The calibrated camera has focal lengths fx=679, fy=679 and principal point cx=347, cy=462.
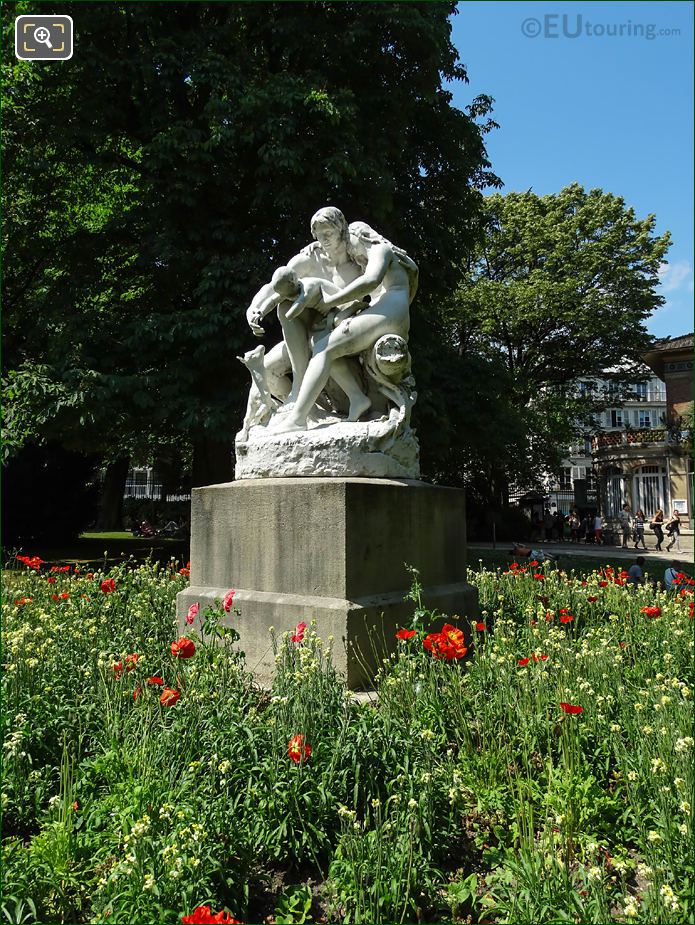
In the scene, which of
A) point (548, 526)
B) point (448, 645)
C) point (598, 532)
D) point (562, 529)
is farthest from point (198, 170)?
point (548, 526)

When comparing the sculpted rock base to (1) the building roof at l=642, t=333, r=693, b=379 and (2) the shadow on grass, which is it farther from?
(1) the building roof at l=642, t=333, r=693, b=379

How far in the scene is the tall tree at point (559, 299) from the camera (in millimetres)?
28844

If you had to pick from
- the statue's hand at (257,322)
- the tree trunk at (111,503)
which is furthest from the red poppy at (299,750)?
the tree trunk at (111,503)

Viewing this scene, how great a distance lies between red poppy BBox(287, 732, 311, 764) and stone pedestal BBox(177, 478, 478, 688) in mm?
1602

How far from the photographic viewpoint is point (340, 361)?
18.0 feet

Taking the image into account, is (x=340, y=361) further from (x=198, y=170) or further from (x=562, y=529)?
(x=562, y=529)

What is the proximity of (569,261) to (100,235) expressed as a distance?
22.6 metres

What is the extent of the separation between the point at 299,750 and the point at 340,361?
11.4ft

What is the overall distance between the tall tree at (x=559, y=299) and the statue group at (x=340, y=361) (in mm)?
22861

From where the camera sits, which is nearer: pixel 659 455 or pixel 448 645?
pixel 448 645

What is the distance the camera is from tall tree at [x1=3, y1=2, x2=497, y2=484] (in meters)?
10.7

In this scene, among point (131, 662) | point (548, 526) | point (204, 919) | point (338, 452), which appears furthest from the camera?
point (548, 526)

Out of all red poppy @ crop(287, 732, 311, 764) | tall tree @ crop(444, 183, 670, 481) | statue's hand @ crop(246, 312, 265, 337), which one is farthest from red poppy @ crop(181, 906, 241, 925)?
tall tree @ crop(444, 183, 670, 481)

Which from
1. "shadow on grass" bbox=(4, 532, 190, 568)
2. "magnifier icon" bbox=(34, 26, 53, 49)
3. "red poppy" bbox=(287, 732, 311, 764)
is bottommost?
"shadow on grass" bbox=(4, 532, 190, 568)
